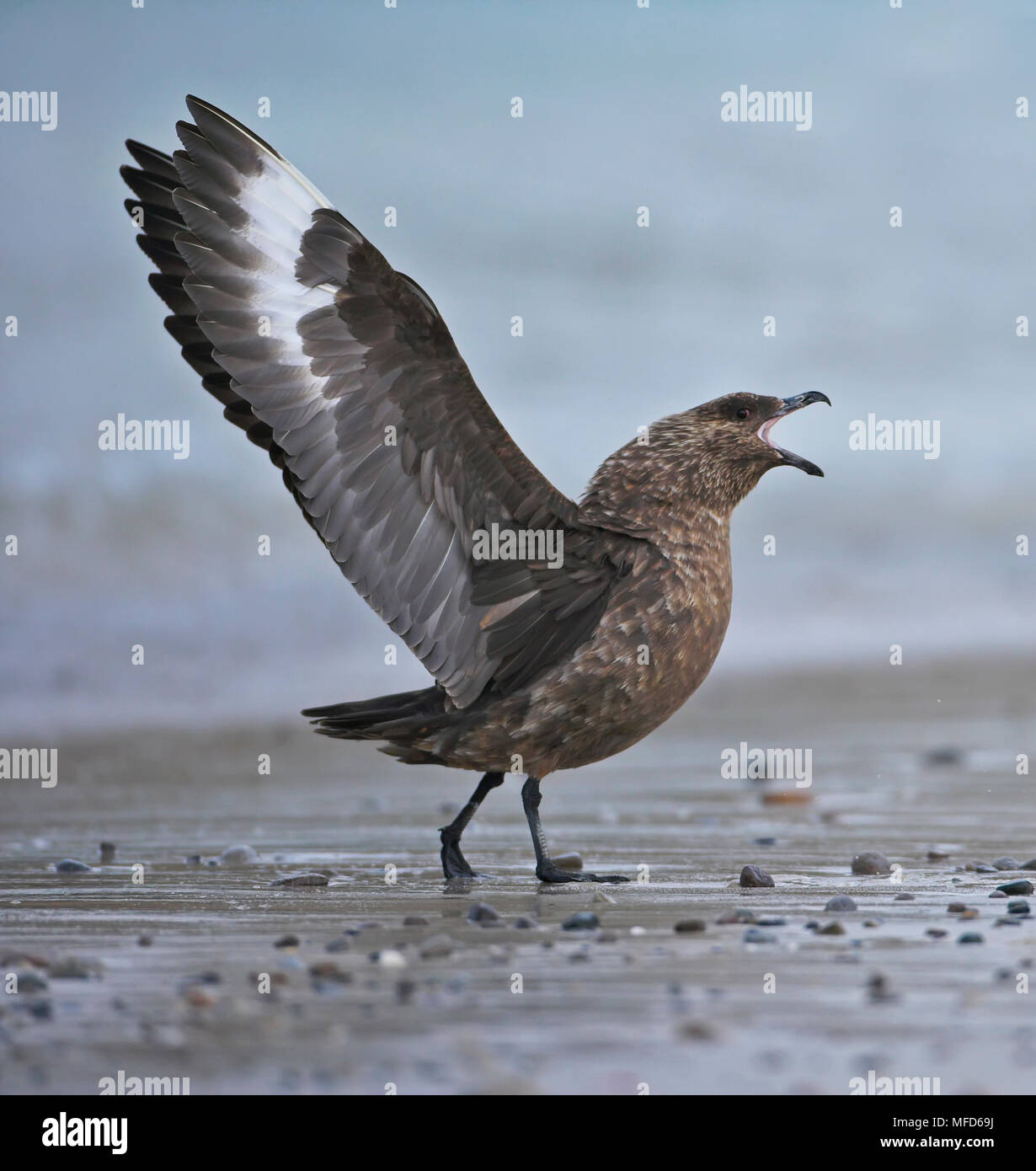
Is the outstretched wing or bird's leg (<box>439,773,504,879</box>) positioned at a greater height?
the outstretched wing

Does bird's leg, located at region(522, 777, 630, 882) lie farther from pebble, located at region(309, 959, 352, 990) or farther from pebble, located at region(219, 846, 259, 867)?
pebble, located at region(309, 959, 352, 990)

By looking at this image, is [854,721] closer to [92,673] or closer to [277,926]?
[92,673]

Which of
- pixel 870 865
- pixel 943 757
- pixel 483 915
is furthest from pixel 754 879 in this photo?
pixel 943 757

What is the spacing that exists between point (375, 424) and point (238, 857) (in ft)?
6.06

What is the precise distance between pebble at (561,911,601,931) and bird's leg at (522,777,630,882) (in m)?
0.89

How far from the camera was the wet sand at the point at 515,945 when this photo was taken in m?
2.93

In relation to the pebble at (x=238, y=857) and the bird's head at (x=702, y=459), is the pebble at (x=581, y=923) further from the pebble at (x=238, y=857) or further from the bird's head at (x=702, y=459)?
the pebble at (x=238, y=857)

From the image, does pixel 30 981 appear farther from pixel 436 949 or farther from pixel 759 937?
pixel 759 937

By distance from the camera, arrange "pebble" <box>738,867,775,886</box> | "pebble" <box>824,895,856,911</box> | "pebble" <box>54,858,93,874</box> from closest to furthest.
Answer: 1. "pebble" <box>824,895,856,911</box>
2. "pebble" <box>738,867,775,886</box>
3. "pebble" <box>54,858,93,874</box>

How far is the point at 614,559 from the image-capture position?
18.0 feet

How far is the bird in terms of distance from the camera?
16.8 feet

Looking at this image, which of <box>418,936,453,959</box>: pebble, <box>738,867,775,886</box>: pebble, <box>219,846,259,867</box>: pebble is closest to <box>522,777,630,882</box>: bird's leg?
<box>738,867,775,886</box>: pebble

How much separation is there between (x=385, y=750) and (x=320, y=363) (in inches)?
53.0
